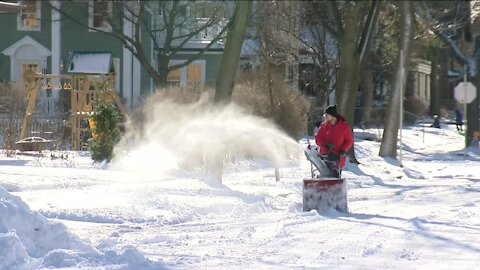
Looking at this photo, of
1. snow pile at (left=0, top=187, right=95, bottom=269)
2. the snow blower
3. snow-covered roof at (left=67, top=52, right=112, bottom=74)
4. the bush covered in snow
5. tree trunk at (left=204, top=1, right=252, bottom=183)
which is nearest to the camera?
snow pile at (left=0, top=187, right=95, bottom=269)

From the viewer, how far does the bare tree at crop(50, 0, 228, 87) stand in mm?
37287

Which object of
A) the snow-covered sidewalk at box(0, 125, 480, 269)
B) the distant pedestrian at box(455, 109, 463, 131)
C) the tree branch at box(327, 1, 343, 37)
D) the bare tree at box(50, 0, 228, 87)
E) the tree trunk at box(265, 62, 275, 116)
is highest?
the bare tree at box(50, 0, 228, 87)

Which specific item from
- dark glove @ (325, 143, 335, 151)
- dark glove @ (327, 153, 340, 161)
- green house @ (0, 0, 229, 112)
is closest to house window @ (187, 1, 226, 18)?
green house @ (0, 0, 229, 112)

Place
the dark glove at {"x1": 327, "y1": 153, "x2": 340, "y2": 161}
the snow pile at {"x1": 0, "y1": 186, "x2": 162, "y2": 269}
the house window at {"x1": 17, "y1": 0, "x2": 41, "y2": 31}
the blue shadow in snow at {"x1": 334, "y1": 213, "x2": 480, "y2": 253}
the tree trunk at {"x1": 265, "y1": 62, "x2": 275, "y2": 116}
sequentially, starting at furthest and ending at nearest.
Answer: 1. the house window at {"x1": 17, "y1": 0, "x2": 41, "y2": 31}
2. the tree trunk at {"x1": 265, "y1": 62, "x2": 275, "y2": 116}
3. the dark glove at {"x1": 327, "y1": 153, "x2": 340, "y2": 161}
4. the blue shadow in snow at {"x1": 334, "y1": 213, "x2": 480, "y2": 253}
5. the snow pile at {"x1": 0, "y1": 186, "x2": 162, "y2": 269}

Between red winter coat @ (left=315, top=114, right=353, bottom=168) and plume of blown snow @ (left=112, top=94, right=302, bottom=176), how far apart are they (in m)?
2.75

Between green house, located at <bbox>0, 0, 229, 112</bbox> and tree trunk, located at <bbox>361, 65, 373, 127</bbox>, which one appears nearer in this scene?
green house, located at <bbox>0, 0, 229, 112</bbox>

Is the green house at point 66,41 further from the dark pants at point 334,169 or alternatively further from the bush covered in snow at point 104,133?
the dark pants at point 334,169

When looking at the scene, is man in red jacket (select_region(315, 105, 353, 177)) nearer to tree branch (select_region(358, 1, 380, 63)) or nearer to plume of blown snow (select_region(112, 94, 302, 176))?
plume of blown snow (select_region(112, 94, 302, 176))

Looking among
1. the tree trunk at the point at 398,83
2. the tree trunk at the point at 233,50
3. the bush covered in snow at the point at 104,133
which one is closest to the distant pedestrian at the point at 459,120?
the tree trunk at the point at 398,83

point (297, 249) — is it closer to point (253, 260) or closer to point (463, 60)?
point (253, 260)

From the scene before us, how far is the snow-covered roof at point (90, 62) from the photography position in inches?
1555

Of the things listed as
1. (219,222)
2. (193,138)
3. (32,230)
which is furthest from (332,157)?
(32,230)

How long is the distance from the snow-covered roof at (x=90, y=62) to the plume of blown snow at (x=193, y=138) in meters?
16.3

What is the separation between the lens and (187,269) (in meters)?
8.27
